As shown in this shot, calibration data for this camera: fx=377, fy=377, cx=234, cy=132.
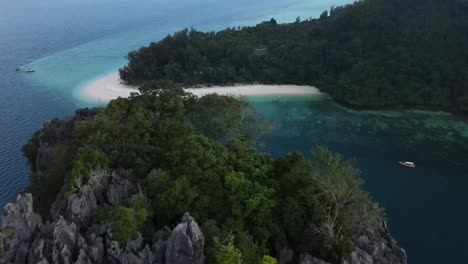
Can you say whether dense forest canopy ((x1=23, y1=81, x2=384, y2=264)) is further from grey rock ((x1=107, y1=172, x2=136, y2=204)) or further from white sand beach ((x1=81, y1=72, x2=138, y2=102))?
white sand beach ((x1=81, y1=72, x2=138, y2=102))

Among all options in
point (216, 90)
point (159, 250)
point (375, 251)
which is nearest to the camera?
point (159, 250)

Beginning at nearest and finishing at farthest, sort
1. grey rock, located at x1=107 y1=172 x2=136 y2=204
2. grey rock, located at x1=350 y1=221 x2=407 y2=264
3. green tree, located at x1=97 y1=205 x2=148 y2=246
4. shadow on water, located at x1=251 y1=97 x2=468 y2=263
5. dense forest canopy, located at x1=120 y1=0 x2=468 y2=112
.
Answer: green tree, located at x1=97 y1=205 x2=148 y2=246 < grey rock, located at x1=350 y1=221 x2=407 y2=264 < grey rock, located at x1=107 y1=172 x2=136 y2=204 < shadow on water, located at x1=251 y1=97 x2=468 y2=263 < dense forest canopy, located at x1=120 y1=0 x2=468 y2=112

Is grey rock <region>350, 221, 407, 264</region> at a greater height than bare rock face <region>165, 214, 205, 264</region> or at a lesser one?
lesser

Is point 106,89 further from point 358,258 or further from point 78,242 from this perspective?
point 358,258

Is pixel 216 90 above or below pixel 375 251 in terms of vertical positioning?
below

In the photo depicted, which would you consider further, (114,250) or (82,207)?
(82,207)

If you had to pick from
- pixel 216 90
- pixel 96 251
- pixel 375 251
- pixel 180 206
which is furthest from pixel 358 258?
pixel 216 90

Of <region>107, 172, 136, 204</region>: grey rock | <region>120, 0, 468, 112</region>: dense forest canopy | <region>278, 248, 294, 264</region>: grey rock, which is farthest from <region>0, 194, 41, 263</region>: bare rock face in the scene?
<region>120, 0, 468, 112</region>: dense forest canopy

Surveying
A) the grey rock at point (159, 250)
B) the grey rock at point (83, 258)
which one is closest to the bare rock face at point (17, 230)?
the grey rock at point (83, 258)
